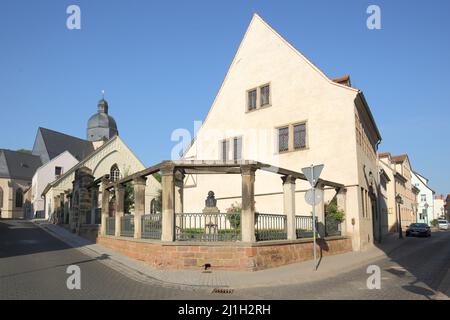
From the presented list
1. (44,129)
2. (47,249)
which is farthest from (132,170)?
(47,249)

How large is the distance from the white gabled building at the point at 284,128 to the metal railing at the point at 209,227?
9.59 meters

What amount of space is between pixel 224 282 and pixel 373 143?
77.0 ft

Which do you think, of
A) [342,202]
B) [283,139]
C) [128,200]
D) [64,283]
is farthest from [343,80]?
[128,200]

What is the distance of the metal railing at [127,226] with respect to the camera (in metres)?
15.8

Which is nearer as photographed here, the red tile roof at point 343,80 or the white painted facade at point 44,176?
the red tile roof at point 343,80

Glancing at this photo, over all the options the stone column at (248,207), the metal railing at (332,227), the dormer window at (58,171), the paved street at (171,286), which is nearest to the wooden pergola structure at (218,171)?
the stone column at (248,207)

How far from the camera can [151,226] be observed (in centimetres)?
1383

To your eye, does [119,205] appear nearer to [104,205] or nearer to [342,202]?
[104,205]

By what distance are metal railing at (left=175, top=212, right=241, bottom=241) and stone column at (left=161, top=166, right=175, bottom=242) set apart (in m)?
0.37

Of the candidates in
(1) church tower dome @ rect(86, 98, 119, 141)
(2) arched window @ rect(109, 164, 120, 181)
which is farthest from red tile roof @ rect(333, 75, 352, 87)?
(1) church tower dome @ rect(86, 98, 119, 141)

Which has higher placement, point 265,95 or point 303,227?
point 265,95

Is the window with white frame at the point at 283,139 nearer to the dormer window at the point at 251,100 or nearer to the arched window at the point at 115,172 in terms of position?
the dormer window at the point at 251,100

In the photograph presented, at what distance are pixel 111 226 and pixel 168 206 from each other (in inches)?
287
